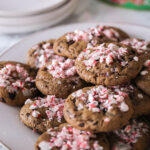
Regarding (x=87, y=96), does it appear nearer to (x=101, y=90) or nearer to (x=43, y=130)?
(x=101, y=90)

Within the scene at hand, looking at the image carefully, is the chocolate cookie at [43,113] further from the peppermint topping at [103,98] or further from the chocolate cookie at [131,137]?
the chocolate cookie at [131,137]

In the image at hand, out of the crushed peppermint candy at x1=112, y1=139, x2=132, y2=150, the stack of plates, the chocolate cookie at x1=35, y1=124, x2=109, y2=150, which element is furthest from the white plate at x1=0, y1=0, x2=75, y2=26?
the crushed peppermint candy at x1=112, y1=139, x2=132, y2=150

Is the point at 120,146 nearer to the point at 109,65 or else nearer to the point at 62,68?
the point at 109,65

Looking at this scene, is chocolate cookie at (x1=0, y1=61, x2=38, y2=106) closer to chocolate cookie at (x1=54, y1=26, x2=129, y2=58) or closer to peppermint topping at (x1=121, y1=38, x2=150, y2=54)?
chocolate cookie at (x1=54, y1=26, x2=129, y2=58)

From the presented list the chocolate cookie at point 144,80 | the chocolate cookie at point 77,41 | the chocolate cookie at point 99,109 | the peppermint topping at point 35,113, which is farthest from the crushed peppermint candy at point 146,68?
the peppermint topping at point 35,113

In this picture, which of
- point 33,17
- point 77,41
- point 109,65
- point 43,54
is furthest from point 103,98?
point 33,17

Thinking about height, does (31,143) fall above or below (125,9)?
below

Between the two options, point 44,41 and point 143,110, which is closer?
point 143,110

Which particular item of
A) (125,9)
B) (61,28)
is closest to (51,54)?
(61,28)
